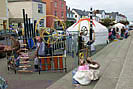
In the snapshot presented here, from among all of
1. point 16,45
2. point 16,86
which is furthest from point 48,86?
point 16,45

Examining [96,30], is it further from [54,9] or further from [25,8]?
[54,9]

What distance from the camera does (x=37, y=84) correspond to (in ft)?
22.0

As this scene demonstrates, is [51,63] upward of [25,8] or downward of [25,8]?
downward

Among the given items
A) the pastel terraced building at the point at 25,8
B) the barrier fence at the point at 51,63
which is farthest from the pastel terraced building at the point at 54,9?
the barrier fence at the point at 51,63

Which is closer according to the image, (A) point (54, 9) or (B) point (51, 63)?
(B) point (51, 63)

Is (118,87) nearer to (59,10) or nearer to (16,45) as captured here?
(16,45)

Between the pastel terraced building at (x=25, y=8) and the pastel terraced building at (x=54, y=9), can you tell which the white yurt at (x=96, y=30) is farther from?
the pastel terraced building at (x=54, y=9)

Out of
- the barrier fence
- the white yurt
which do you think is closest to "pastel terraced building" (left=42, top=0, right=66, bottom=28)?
the white yurt

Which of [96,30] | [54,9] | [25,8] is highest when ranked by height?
[54,9]

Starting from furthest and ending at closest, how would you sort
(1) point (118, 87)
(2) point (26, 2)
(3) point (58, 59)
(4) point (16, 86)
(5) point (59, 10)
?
(5) point (59, 10) → (2) point (26, 2) → (3) point (58, 59) → (4) point (16, 86) → (1) point (118, 87)

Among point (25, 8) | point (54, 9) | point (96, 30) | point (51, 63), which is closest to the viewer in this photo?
point (51, 63)

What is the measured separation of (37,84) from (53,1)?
127 feet

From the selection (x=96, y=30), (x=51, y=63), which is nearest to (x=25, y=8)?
(x=96, y=30)

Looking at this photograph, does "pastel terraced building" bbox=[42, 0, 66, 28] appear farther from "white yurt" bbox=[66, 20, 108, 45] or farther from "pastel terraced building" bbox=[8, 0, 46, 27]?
"white yurt" bbox=[66, 20, 108, 45]
